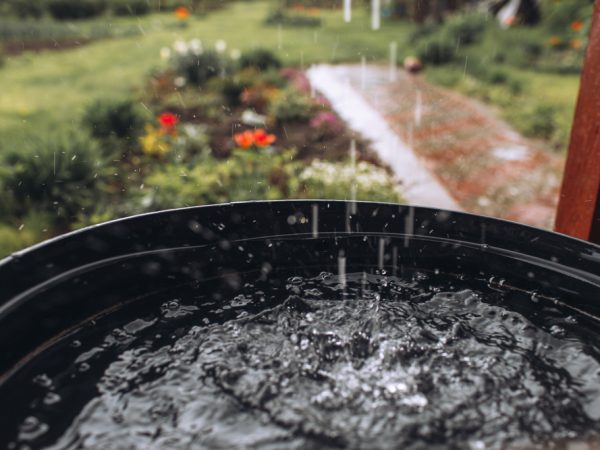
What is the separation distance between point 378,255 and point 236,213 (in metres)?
0.44

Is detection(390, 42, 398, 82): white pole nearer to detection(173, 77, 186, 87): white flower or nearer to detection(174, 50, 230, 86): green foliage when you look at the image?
detection(174, 50, 230, 86): green foliage

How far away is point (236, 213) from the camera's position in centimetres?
162

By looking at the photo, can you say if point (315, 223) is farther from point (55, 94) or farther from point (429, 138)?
point (55, 94)

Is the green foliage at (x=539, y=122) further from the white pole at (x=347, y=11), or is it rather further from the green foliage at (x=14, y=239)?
the white pole at (x=347, y=11)

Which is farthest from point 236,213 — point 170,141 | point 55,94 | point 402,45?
point 402,45

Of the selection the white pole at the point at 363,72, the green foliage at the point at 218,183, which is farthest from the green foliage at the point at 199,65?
the green foliage at the point at 218,183

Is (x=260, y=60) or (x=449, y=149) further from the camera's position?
(x=260, y=60)

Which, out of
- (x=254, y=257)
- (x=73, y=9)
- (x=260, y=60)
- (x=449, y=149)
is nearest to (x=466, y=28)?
(x=260, y=60)

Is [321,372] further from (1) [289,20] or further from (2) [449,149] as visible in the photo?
(1) [289,20]

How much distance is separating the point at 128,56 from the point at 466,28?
5730mm

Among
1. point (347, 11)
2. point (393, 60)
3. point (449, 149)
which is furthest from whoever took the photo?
point (347, 11)

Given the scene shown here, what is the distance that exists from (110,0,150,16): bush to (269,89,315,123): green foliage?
931cm

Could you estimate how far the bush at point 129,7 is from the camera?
43.9 feet

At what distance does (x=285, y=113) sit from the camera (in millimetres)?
5492
